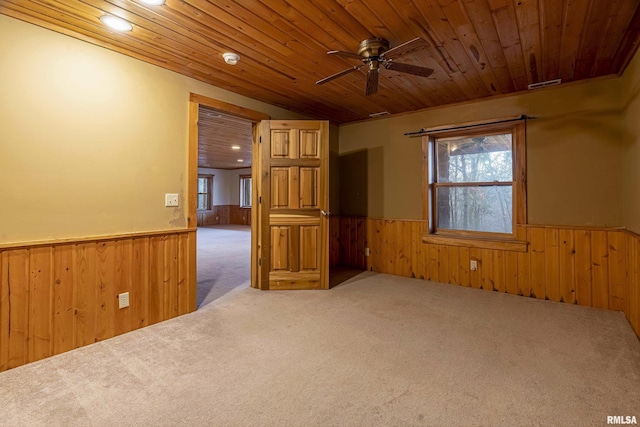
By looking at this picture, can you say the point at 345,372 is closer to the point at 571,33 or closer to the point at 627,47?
the point at 571,33

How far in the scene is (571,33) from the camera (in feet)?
7.37

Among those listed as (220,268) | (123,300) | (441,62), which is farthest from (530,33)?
(220,268)

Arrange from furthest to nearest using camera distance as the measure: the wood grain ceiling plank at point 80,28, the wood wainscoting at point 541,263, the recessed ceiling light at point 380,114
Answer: the recessed ceiling light at point 380,114 < the wood wainscoting at point 541,263 < the wood grain ceiling plank at point 80,28

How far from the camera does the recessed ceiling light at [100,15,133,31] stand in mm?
2028

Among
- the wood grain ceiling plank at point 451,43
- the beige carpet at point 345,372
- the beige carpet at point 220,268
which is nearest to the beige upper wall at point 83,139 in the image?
the beige carpet at point 345,372

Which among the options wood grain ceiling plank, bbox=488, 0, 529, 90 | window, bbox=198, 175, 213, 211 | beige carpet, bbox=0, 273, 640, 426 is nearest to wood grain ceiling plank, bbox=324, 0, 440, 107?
wood grain ceiling plank, bbox=488, 0, 529, 90

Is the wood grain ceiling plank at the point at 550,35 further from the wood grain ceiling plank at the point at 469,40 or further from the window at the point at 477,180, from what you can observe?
the window at the point at 477,180

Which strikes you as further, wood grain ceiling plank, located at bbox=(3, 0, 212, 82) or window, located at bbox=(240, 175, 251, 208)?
window, located at bbox=(240, 175, 251, 208)

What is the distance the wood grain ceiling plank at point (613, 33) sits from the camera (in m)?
1.93

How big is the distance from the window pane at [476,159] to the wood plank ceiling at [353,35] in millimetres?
773

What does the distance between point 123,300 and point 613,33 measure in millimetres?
4238

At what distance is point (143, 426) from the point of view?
145 cm

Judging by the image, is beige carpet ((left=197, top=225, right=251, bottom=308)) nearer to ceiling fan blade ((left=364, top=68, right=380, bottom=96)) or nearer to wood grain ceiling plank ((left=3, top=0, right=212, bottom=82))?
wood grain ceiling plank ((left=3, top=0, right=212, bottom=82))

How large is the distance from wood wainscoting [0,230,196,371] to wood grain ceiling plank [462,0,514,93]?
2858mm
